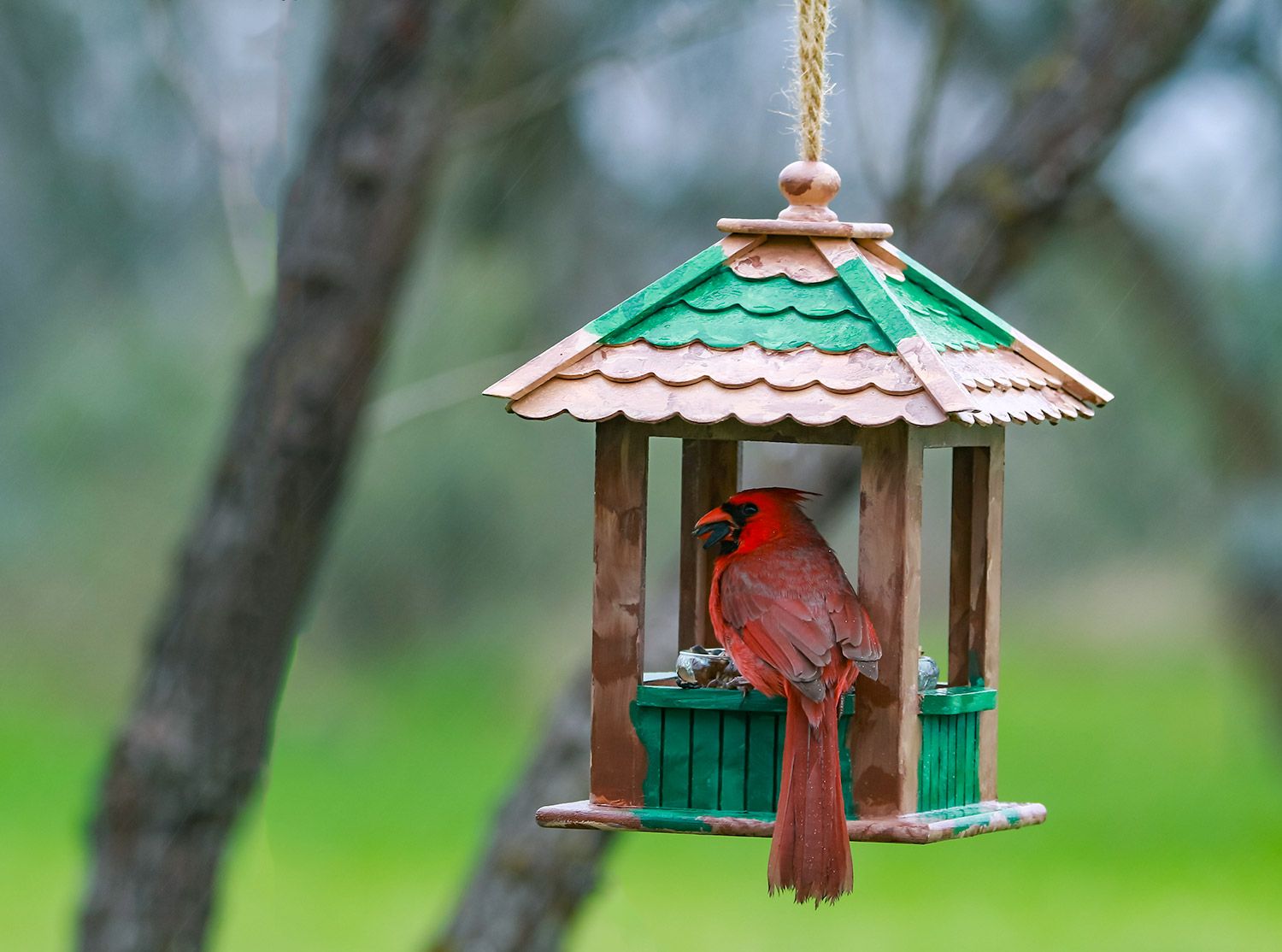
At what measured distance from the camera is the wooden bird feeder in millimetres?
2291

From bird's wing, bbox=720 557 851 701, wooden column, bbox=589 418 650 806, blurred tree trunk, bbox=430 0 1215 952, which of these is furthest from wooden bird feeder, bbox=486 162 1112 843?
blurred tree trunk, bbox=430 0 1215 952

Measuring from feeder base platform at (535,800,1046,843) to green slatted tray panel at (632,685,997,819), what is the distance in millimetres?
32

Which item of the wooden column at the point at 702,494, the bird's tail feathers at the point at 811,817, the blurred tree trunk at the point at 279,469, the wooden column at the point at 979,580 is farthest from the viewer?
the blurred tree trunk at the point at 279,469

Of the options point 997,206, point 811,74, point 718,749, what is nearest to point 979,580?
point 718,749

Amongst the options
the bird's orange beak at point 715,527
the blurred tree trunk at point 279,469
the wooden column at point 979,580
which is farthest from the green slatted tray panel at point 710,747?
the blurred tree trunk at point 279,469

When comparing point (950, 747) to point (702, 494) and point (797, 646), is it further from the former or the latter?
point (702, 494)

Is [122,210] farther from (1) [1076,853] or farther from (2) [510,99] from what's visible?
(1) [1076,853]

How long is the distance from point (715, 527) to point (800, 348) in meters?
0.35

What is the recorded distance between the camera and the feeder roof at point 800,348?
2250 millimetres

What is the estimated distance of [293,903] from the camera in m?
9.88

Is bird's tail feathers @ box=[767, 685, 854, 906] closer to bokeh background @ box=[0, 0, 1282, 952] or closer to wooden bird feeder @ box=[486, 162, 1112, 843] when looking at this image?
wooden bird feeder @ box=[486, 162, 1112, 843]

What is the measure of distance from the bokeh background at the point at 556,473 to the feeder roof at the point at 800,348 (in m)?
4.73

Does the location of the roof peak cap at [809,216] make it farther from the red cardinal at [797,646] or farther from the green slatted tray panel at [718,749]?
the green slatted tray panel at [718,749]

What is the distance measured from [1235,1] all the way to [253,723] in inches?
236
